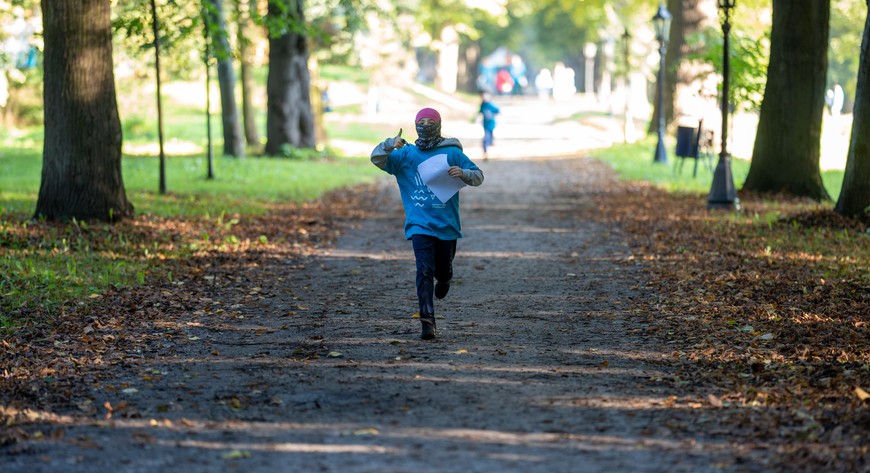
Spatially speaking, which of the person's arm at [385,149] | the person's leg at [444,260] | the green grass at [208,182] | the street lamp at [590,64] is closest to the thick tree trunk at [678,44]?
the green grass at [208,182]

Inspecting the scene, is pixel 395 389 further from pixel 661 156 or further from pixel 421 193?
pixel 661 156

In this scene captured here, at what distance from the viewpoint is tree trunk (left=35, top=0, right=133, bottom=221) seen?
13.5 metres

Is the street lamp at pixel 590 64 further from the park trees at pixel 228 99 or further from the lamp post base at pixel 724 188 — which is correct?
the lamp post base at pixel 724 188

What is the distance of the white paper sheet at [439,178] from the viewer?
815 centimetres

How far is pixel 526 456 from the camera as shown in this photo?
17.4ft

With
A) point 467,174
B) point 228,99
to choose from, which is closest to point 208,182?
point 228,99

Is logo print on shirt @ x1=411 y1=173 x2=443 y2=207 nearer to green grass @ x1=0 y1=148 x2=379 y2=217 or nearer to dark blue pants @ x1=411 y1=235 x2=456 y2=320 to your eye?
Answer: dark blue pants @ x1=411 y1=235 x2=456 y2=320

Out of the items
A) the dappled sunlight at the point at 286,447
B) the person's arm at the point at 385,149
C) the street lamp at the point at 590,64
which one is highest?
the street lamp at the point at 590,64

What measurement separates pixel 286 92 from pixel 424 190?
22.0 meters

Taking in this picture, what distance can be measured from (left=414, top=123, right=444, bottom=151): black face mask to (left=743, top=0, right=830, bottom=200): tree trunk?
1084 cm

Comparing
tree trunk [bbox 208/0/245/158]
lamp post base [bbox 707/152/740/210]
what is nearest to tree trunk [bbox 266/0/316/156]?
tree trunk [bbox 208/0/245/158]

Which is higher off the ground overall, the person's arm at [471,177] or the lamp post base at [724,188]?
the person's arm at [471,177]

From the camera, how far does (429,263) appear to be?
825 cm

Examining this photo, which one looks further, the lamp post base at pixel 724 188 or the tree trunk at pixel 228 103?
the tree trunk at pixel 228 103
